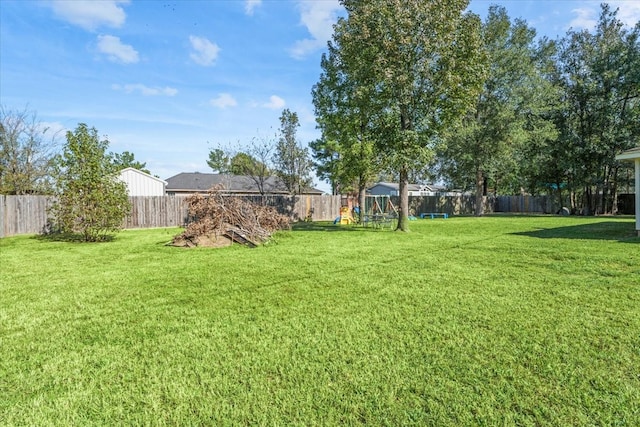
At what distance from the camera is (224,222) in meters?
10.3

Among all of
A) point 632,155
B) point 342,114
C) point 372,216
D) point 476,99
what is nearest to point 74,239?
point 372,216

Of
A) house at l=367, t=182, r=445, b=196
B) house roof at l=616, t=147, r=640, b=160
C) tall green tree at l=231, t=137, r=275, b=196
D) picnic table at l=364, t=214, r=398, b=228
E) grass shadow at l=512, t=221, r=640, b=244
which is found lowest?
grass shadow at l=512, t=221, r=640, b=244

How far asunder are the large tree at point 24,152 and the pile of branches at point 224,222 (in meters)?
13.6

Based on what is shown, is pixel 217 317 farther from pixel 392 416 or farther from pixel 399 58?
pixel 399 58

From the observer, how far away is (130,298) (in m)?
4.51

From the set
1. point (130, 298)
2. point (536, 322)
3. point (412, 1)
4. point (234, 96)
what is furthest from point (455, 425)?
point (234, 96)

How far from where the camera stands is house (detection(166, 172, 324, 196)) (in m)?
30.3

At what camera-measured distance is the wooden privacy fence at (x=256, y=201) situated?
41.9 ft

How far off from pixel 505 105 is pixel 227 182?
2101 centimetres

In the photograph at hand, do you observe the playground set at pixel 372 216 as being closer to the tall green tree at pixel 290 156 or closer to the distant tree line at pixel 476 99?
the distant tree line at pixel 476 99

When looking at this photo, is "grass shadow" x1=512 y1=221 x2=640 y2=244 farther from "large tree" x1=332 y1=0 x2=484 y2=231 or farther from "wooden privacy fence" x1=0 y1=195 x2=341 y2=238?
"wooden privacy fence" x1=0 y1=195 x2=341 y2=238

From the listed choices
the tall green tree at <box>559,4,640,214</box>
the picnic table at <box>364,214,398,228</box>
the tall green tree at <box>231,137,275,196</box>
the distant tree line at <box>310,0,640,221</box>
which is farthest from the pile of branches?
the tall green tree at <box>559,4,640,214</box>

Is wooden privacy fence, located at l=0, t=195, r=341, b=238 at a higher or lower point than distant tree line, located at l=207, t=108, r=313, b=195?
lower

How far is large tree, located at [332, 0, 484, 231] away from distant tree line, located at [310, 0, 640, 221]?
3 cm
